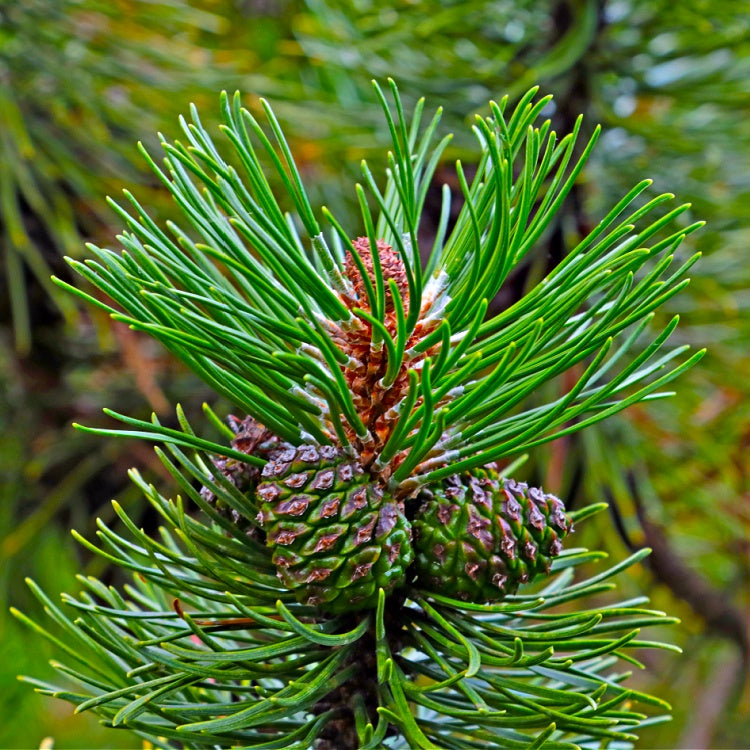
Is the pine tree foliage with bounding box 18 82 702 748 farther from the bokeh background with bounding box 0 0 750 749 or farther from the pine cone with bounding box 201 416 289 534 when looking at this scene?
the bokeh background with bounding box 0 0 750 749

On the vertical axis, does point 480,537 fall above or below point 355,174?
below

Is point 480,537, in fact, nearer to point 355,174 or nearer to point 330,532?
point 330,532

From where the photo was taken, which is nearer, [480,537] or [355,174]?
[480,537]

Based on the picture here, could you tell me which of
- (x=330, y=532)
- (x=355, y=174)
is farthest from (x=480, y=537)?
(x=355, y=174)

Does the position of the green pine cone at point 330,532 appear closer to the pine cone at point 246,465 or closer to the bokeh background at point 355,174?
the pine cone at point 246,465

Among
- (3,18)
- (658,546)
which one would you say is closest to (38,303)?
(3,18)

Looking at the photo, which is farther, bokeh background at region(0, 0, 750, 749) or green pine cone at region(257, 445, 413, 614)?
bokeh background at region(0, 0, 750, 749)

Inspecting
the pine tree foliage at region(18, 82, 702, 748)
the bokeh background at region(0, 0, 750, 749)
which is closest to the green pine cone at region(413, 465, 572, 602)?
the pine tree foliage at region(18, 82, 702, 748)
